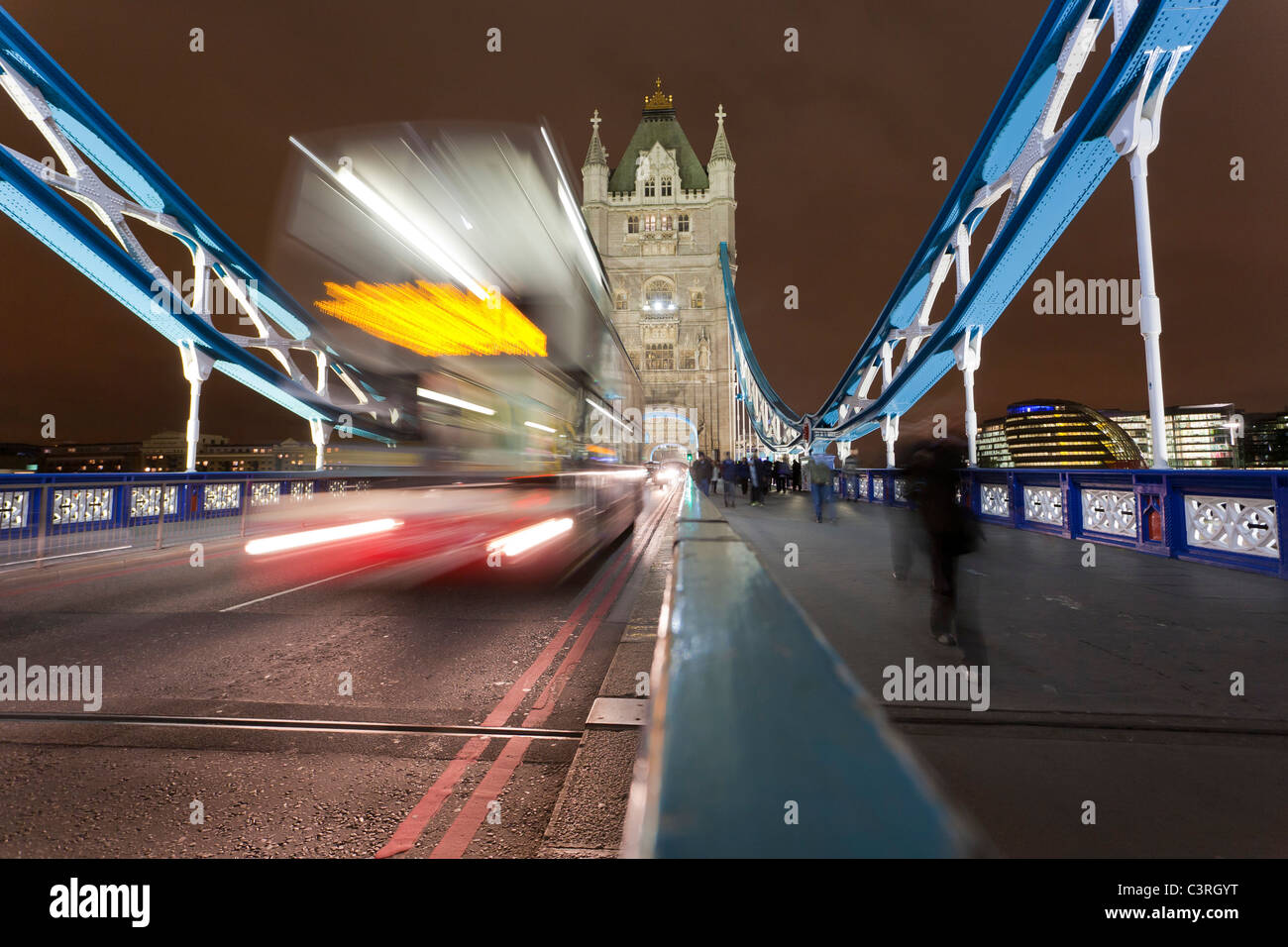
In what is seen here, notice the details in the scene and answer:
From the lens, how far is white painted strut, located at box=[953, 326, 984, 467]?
1280 cm

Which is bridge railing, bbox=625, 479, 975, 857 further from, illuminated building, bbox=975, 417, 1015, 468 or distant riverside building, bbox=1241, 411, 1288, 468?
illuminated building, bbox=975, 417, 1015, 468

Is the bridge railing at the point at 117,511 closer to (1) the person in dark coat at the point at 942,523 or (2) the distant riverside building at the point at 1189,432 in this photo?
(1) the person in dark coat at the point at 942,523

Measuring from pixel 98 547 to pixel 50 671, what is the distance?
7247 millimetres

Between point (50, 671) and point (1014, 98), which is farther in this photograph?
point (1014, 98)

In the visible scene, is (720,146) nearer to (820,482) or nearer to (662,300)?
(662,300)

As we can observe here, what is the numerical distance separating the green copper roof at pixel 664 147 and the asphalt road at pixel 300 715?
7944 centimetres

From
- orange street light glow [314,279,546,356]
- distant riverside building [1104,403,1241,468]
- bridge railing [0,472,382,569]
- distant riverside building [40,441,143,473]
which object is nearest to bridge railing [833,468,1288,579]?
orange street light glow [314,279,546,356]

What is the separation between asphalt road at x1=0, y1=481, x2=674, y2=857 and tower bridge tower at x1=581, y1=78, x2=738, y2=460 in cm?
6693

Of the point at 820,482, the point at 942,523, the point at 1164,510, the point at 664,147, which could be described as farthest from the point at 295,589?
the point at 664,147

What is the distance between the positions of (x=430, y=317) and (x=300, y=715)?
24.0ft

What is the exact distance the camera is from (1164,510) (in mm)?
7270

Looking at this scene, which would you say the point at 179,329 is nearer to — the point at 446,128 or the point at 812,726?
the point at 446,128

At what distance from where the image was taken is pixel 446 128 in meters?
8.05
